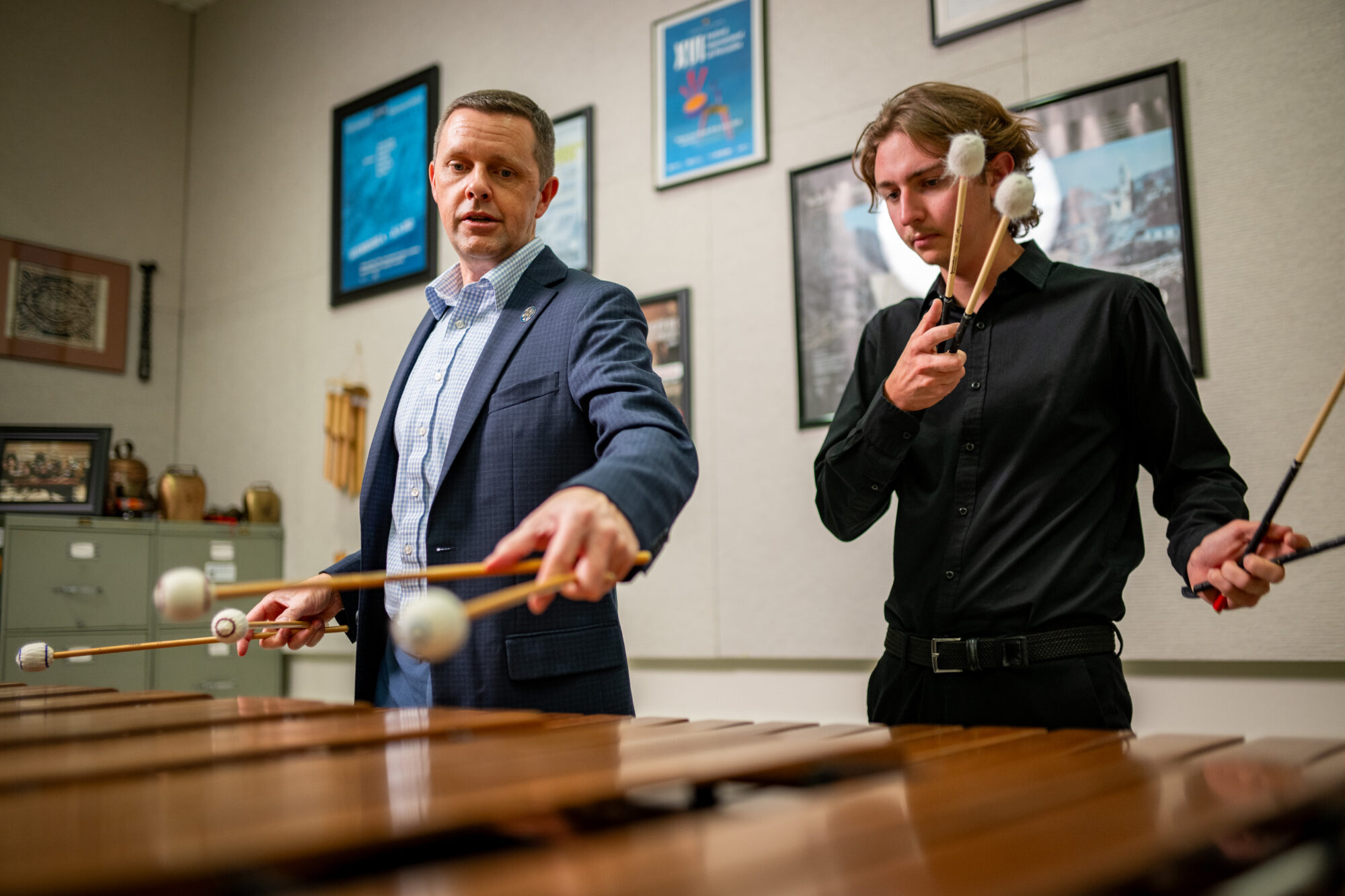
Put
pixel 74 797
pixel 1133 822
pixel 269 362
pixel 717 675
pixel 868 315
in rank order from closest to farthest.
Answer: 1. pixel 1133 822
2. pixel 74 797
3. pixel 868 315
4. pixel 717 675
5. pixel 269 362

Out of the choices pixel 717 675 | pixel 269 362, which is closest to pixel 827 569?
pixel 717 675

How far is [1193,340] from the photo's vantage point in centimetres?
233

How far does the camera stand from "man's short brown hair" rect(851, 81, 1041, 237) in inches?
62.2

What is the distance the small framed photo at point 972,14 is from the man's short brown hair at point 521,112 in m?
1.42

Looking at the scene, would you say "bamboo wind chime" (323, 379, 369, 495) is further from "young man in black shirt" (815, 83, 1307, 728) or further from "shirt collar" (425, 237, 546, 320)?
"young man in black shirt" (815, 83, 1307, 728)

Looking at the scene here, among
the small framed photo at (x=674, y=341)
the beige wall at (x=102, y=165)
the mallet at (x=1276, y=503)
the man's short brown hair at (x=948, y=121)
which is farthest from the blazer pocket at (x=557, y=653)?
the beige wall at (x=102, y=165)

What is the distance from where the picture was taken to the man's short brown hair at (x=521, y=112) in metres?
1.71

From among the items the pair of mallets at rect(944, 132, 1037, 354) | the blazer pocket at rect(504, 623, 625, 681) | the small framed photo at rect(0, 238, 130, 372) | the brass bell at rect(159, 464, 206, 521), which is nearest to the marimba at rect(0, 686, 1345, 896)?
the blazer pocket at rect(504, 623, 625, 681)

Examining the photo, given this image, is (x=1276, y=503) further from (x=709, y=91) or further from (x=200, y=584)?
(x=709, y=91)

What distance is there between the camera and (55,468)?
4051mm

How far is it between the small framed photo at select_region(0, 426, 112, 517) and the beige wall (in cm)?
47

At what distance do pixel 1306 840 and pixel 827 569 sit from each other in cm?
213

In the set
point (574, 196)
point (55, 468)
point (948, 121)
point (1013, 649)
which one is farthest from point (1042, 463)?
point (55, 468)

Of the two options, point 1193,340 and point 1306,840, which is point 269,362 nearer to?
point 1193,340
